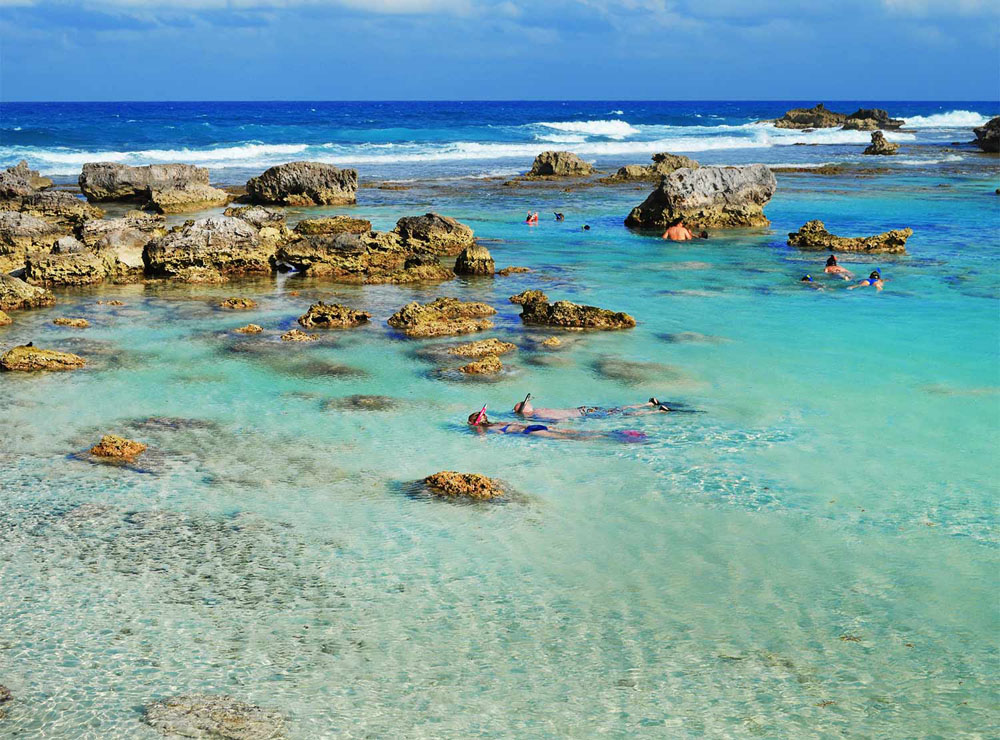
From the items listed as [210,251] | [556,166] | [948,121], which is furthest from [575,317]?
[948,121]

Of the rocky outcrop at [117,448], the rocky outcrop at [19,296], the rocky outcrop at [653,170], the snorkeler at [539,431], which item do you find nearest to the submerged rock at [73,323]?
the rocky outcrop at [19,296]

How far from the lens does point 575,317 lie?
17.1m

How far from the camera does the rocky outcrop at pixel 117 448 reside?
10938mm

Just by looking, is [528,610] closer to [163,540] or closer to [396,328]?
[163,540]

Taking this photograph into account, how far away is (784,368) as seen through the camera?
1499 centimetres

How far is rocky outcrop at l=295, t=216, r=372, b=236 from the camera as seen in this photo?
88.6 ft

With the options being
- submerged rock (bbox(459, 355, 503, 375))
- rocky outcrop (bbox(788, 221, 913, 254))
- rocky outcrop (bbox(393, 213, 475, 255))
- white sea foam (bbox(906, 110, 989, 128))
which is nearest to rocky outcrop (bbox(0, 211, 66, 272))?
rocky outcrop (bbox(393, 213, 475, 255))

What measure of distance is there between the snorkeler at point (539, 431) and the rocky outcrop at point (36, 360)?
6.33 metres

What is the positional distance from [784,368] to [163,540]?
31.3 feet

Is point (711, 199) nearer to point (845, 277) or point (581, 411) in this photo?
point (845, 277)

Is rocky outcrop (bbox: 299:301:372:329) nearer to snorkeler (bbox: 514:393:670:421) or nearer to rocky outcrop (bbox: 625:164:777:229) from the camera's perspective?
snorkeler (bbox: 514:393:670:421)

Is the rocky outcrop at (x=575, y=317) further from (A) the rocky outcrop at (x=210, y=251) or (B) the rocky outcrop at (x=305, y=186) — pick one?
(B) the rocky outcrop at (x=305, y=186)

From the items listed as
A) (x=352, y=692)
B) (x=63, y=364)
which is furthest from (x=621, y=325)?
(x=352, y=692)

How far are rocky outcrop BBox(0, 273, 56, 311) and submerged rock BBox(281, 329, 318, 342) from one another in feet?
18.7
